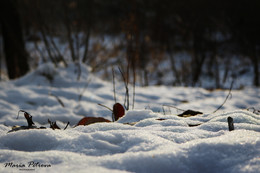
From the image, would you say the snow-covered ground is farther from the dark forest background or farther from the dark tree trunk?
the dark tree trunk

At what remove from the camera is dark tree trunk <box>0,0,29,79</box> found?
12.8ft

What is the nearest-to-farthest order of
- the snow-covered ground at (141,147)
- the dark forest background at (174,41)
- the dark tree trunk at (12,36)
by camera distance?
the snow-covered ground at (141,147)
the dark tree trunk at (12,36)
the dark forest background at (174,41)

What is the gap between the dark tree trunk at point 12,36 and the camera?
12.8ft

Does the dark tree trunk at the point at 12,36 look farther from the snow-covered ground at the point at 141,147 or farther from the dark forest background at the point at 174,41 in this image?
the snow-covered ground at the point at 141,147

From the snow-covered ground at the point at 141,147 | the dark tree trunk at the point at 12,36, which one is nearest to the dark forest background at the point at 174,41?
the dark tree trunk at the point at 12,36

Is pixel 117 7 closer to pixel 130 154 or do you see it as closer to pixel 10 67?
pixel 10 67

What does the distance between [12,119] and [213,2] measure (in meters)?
7.16

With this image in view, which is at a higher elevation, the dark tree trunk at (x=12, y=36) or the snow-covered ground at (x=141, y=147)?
the dark tree trunk at (x=12, y=36)

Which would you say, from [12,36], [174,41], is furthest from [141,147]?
[174,41]

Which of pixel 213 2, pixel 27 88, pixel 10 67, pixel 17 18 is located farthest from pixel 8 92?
pixel 213 2

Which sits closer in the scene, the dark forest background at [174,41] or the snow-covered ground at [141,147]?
the snow-covered ground at [141,147]

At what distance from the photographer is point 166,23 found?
31.3 ft

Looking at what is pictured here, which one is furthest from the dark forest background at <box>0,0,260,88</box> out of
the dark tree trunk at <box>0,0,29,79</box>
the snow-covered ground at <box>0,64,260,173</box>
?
the snow-covered ground at <box>0,64,260,173</box>

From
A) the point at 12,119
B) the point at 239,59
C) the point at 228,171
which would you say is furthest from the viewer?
the point at 239,59
